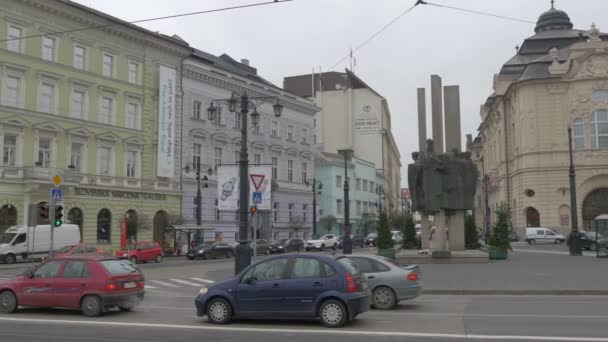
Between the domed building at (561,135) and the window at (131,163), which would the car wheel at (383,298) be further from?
the domed building at (561,135)

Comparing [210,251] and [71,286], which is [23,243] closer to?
[210,251]

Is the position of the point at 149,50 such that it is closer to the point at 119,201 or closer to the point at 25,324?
the point at 119,201

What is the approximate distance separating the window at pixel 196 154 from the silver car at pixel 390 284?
39250mm

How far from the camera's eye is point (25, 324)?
12.4 m

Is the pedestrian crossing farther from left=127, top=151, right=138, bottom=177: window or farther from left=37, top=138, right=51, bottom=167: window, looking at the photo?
left=127, top=151, right=138, bottom=177: window

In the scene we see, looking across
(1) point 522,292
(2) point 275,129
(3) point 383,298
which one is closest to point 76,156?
(2) point 275,129

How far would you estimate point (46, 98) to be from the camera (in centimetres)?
4166

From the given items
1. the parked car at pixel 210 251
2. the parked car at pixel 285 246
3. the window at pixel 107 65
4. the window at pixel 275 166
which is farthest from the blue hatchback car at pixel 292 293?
the window at pixel 275 166

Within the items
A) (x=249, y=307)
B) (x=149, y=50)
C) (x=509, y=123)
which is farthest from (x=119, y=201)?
(x=509, y=123)

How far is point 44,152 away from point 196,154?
14513 millimetres

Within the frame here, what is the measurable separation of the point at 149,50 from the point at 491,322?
42.0 metres

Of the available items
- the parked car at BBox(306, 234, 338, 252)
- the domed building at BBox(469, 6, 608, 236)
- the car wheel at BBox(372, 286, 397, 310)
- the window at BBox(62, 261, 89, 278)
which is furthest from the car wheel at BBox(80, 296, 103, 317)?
the domed building at BBox(469, 6, 608, 236)

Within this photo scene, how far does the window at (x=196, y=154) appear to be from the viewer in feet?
175

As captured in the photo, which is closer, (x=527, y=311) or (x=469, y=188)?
(x=527, y=311)
